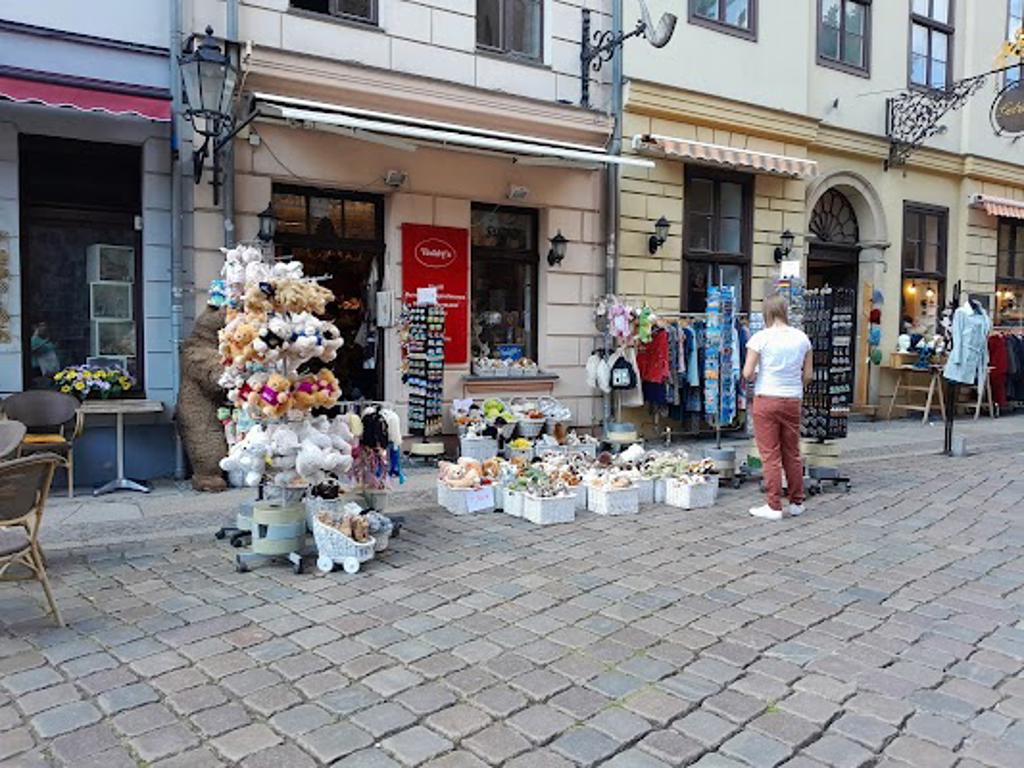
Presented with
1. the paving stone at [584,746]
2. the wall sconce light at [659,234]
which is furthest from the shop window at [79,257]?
the paving stone at [584,746]

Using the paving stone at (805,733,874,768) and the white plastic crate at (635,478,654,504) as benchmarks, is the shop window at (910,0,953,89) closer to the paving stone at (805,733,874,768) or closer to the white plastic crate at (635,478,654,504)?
the white plastic crate at (635,478,654,504)

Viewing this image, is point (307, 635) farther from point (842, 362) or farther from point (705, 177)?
point (705, 177)

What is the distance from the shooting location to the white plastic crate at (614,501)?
674cm

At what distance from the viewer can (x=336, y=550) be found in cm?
509

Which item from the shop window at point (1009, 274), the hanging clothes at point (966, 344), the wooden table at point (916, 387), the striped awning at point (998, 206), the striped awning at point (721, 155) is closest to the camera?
the striped awning at point (721, 155)

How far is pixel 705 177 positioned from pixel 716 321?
8.23ft

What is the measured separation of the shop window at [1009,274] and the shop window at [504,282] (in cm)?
1015

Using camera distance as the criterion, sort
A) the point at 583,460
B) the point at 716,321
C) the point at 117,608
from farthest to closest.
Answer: the point at 716,321
the point at 583,460
the point at 117,608

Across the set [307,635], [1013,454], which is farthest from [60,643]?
[1013,454]

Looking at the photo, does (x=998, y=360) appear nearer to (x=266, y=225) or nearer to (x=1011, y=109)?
(x=1011, y=109)

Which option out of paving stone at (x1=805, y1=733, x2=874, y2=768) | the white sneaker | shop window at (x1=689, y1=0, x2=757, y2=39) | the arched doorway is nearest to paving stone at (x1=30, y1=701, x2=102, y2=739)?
paving stone at (x1=805, y1=733, x2=874, y2=768)

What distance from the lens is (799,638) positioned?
4.06 metres

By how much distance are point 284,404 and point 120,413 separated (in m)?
3.05

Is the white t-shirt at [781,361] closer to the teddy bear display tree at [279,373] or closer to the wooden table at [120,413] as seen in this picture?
the teddy bear display tree at [279,373]
